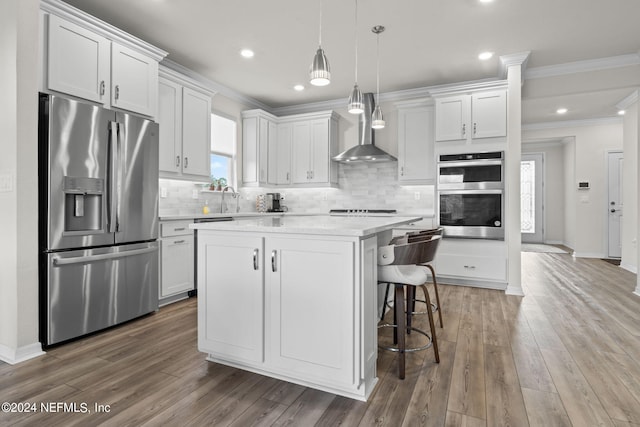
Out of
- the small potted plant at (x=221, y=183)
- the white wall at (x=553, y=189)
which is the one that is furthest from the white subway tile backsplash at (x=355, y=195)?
the white wall at (x=553, y=189)

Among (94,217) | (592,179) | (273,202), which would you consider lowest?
(94,217)

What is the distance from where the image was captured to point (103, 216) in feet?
9.18

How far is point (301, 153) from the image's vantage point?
570cm

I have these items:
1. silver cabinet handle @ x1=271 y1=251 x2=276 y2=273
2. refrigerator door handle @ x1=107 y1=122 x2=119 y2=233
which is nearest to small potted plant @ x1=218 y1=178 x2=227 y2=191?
refrigerator door handle @ x1=107 y1=122 x2=119 y2=233

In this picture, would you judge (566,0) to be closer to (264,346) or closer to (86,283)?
(264,346)

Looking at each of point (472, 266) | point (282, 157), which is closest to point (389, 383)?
point (472, 266)

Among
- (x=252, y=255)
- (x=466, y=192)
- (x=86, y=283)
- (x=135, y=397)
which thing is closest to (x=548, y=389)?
(x=252, y=255)

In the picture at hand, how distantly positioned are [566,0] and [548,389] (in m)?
3.04

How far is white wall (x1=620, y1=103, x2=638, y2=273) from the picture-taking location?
5367 millimetres

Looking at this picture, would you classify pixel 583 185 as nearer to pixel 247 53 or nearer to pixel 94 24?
pixel 247 53

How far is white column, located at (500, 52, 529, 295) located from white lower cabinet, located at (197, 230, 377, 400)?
2.87m

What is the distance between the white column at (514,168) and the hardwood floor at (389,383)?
102cm

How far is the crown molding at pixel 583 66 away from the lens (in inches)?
159

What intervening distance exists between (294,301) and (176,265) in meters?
2.16
